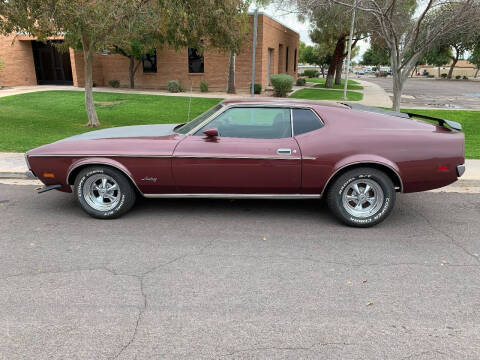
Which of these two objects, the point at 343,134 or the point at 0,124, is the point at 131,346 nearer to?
the point at 343,134

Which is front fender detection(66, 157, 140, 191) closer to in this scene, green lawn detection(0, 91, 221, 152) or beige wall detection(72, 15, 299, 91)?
green lawn detection(0, 91, 221, 152)

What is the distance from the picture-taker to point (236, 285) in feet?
11.5

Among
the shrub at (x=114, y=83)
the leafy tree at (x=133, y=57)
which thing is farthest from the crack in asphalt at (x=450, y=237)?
the shrub at (x=114, y=83)

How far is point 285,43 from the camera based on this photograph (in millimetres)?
32531

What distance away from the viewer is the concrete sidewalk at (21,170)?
6820mm

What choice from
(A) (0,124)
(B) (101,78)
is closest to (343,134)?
(A) (0,124)

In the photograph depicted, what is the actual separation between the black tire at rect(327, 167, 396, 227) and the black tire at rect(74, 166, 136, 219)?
2515 mm

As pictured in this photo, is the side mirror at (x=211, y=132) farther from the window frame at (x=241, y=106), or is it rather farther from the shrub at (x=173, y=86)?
the shrub at (x=173, y=86)

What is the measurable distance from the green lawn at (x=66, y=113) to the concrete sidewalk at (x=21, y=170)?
2.96ft

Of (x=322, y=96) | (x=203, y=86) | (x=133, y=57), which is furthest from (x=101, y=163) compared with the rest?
(x=133, y=57)

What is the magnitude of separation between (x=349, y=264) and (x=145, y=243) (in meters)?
2.17

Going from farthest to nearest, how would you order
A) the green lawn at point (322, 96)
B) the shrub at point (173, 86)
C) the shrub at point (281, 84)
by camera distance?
1. the shrub at point (173, 86)
2. the green lawn at point (322, 96)
3. the shrub at point (281, 84)

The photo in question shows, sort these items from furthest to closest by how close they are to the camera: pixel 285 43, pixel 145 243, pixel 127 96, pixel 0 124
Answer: pixel 285 43 < pixel 127 96 < pixel 0 124 < pixel 145 243

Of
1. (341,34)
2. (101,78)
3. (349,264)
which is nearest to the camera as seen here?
(349,264)
